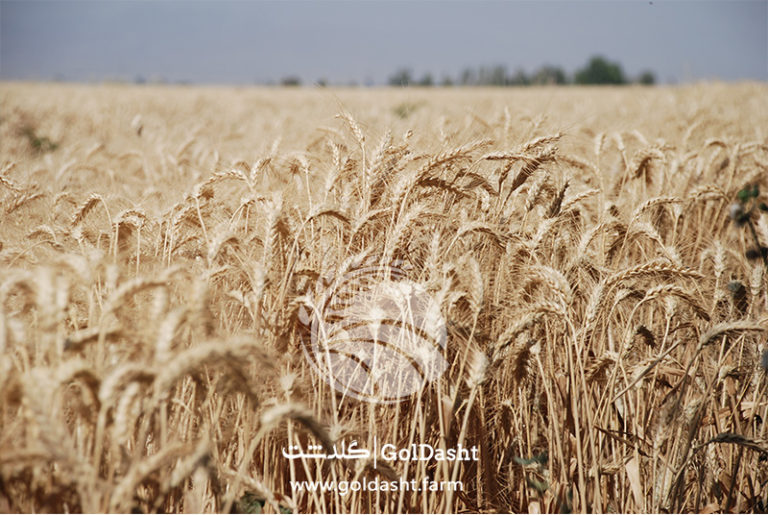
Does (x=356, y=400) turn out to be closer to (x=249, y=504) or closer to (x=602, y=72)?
(x=249, y=504)

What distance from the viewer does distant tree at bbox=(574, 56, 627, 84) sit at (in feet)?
229

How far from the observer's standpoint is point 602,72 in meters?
71.3

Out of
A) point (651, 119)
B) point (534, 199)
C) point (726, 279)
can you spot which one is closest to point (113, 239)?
point (534, 199)


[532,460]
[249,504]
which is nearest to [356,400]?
[249,504]

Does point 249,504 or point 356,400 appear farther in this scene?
point 356,400

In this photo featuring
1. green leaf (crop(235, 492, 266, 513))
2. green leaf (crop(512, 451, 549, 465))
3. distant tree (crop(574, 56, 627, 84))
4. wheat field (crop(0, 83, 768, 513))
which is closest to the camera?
wheat field (crop(0, 83, 768, 513))

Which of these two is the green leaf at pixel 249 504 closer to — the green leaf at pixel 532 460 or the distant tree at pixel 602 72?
the green leaf at pixel 532 460

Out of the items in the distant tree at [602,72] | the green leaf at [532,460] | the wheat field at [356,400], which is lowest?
the green leaf at [532,460]

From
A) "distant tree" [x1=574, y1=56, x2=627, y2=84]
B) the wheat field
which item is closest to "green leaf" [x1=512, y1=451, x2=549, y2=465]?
the wheat field

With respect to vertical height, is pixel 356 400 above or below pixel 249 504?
above

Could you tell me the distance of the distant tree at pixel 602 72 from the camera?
229 feet

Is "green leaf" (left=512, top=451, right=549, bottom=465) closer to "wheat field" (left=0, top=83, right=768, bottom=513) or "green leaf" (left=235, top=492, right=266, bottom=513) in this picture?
"wheat field" (left=0, top=83, right=768, bottom=513)

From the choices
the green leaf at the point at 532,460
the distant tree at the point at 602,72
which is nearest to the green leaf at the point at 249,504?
the green leaf at the point at 532,460

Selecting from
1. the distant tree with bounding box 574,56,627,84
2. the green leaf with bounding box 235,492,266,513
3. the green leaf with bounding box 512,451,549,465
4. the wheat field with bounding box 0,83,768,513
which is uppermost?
the distant tree with bounding box 574,56,627,84
